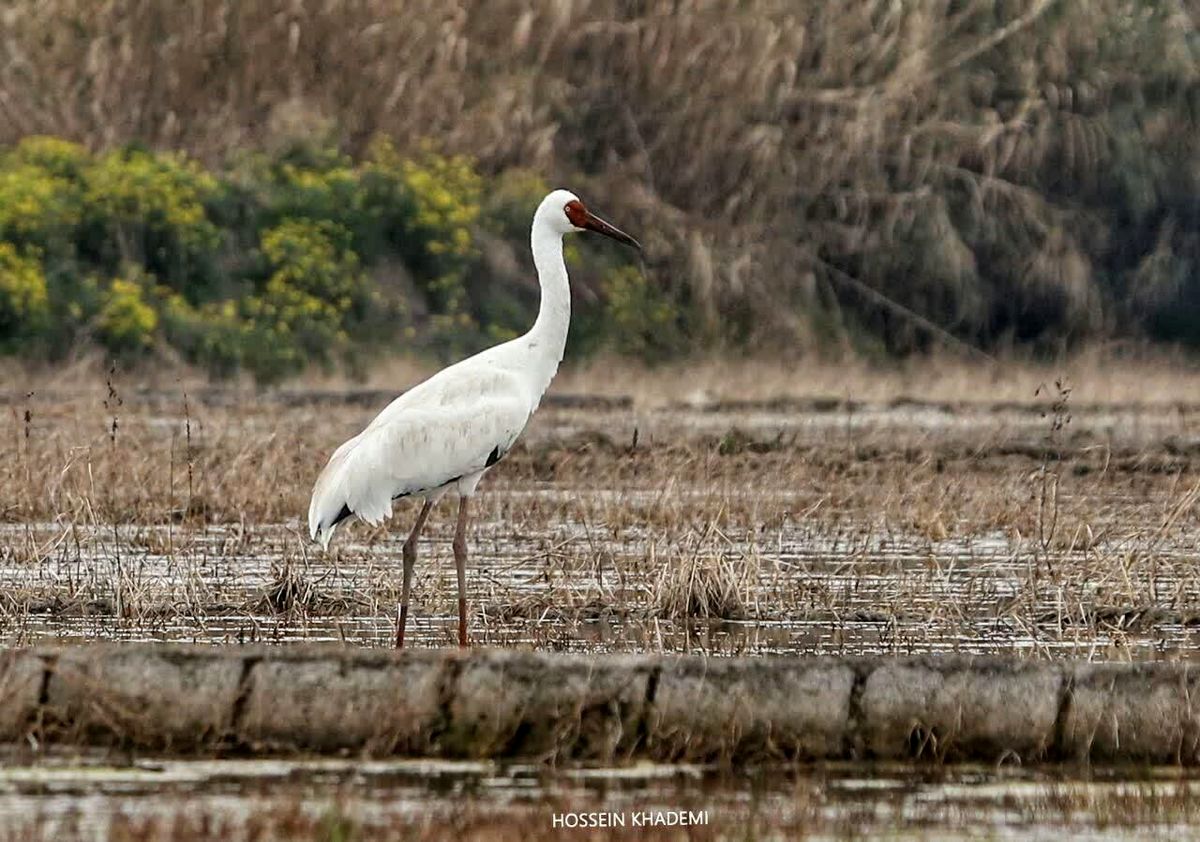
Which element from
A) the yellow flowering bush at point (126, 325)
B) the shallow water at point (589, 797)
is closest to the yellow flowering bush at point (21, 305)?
the yellow flowering bush at point (126, 325)

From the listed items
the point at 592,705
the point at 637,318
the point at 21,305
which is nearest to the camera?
the point at 592,705

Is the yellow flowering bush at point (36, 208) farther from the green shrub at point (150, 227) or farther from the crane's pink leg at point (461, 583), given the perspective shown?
the crane's pink leg at point (461, 583)

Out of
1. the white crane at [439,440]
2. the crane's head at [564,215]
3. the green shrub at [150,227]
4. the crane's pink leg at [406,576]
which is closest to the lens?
the crane's pink leg at [406,576]

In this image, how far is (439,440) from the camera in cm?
1017

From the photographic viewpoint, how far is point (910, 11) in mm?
34812

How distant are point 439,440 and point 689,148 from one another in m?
23.7

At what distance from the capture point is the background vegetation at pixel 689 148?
3017 cm

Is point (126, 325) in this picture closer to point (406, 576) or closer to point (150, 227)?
point (150, 227)

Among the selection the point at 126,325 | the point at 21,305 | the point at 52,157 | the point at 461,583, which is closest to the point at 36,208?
the point at 52,157

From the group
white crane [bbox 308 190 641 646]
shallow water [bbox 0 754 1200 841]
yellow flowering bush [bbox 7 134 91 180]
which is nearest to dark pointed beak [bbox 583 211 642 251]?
white crane [bbox 308 190 641 646]

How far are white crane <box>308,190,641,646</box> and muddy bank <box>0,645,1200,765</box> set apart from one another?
255 centimetres

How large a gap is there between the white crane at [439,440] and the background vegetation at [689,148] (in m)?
18.6

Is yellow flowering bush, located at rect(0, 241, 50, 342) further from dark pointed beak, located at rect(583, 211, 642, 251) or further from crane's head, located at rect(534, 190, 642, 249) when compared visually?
crane's head, located at rect(534, 190, 642, 249)

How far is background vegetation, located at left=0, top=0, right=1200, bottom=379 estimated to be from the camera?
30.2 metres
